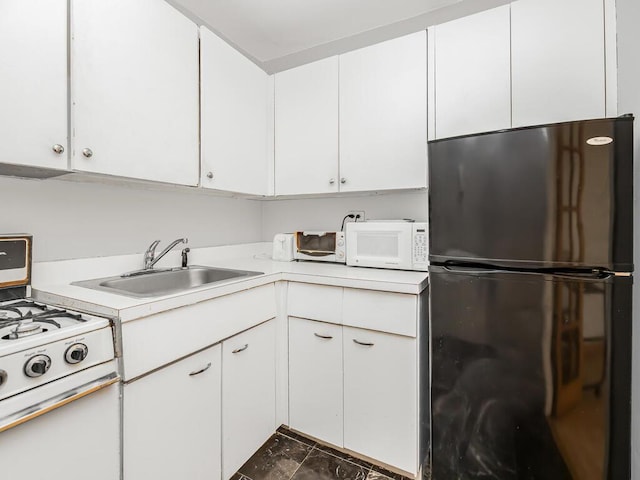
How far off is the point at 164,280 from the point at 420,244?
135 cm

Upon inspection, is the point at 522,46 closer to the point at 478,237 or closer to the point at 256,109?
the point at 478,237

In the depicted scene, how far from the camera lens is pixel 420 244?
1.66 metres

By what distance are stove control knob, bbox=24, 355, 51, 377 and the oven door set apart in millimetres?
48

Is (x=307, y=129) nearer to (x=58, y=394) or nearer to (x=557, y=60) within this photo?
(x=557, y=60)

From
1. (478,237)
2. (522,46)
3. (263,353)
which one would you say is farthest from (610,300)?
(263,353)

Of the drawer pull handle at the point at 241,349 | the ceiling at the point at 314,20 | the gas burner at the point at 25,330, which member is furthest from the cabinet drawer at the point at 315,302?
the ceiling at the point at 314,20

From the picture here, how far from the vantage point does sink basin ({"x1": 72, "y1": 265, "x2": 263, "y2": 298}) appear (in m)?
1.43

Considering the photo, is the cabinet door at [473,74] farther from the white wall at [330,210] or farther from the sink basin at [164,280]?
the sink basin at [164,280]

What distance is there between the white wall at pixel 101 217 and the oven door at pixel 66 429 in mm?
753

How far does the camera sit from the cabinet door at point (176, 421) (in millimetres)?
1021

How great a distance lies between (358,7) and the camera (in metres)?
1.98

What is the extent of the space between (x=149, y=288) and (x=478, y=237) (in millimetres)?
1533

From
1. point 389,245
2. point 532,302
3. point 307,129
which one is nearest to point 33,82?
point 307,129

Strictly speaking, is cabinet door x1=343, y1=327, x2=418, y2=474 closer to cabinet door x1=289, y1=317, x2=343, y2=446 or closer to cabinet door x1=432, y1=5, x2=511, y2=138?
cabinet door x1=289, y1=317, x2=343, y2=446
